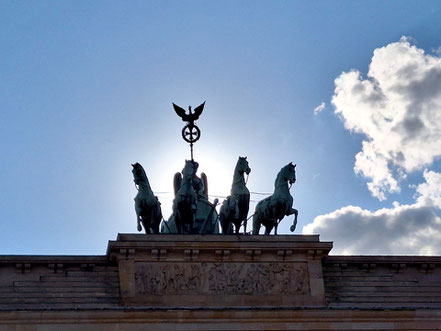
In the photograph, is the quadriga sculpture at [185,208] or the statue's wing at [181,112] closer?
the quadriga sculpture at [185,208]

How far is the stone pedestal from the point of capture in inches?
1158

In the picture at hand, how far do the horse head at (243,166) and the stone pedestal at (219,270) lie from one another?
2.32m

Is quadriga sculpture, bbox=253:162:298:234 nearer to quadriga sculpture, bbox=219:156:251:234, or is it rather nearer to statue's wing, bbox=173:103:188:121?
quadriga sculpture, bbox=219:156:251:234

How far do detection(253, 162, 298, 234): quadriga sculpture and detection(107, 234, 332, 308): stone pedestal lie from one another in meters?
1.10

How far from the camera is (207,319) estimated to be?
28.8m

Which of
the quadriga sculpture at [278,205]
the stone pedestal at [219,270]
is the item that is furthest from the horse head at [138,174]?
the quadriga sculpture at [278,205]

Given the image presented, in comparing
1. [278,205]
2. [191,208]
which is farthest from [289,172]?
[191,208]

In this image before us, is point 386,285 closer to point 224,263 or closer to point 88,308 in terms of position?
point 224,263

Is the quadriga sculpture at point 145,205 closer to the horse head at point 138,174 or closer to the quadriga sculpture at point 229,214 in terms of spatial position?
the horse head at point 138,174

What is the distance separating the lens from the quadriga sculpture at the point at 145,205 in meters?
30.6

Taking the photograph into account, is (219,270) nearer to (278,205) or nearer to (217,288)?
(217,288)

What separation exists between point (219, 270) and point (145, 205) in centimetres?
285

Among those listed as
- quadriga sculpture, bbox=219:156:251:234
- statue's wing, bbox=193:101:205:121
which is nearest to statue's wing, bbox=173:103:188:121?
statue's wing, bbox=193:101:205:121

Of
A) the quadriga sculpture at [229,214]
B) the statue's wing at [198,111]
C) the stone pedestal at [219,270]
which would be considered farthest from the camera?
the statue's wing at [198,111]
